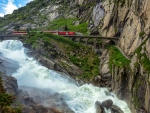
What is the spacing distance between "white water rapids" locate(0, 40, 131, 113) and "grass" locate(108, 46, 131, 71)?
703 centimetres

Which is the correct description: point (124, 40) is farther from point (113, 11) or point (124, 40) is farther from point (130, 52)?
point (113, 11)

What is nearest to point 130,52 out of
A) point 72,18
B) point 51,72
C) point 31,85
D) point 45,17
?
point 51,72

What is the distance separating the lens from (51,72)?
59.1 m

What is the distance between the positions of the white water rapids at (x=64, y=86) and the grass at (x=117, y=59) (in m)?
7.03

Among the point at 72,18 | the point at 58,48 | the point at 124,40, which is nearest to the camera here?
the point at 124,40

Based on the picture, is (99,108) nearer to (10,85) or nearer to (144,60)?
(144,60)

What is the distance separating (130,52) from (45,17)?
82.9 m

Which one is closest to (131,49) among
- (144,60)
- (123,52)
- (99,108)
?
(123,52)

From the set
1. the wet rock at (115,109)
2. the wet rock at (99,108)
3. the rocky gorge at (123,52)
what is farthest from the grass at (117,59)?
the wet rock at (99,108)

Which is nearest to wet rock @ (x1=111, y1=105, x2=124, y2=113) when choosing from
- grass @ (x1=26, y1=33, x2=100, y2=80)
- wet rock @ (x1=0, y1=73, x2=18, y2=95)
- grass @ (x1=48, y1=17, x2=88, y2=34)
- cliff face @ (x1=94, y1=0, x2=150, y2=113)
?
cliff face @ (x1=94, y1=0, x2=150, y2=113)

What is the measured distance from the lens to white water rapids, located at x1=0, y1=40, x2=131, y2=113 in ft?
148

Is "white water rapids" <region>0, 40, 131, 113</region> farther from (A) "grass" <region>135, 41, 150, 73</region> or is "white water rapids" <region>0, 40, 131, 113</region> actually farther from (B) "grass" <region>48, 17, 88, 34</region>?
(B) "grass" <region>48, 17, 88, 34</region>

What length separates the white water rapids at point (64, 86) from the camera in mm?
45031

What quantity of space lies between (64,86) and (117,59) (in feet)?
50.3
